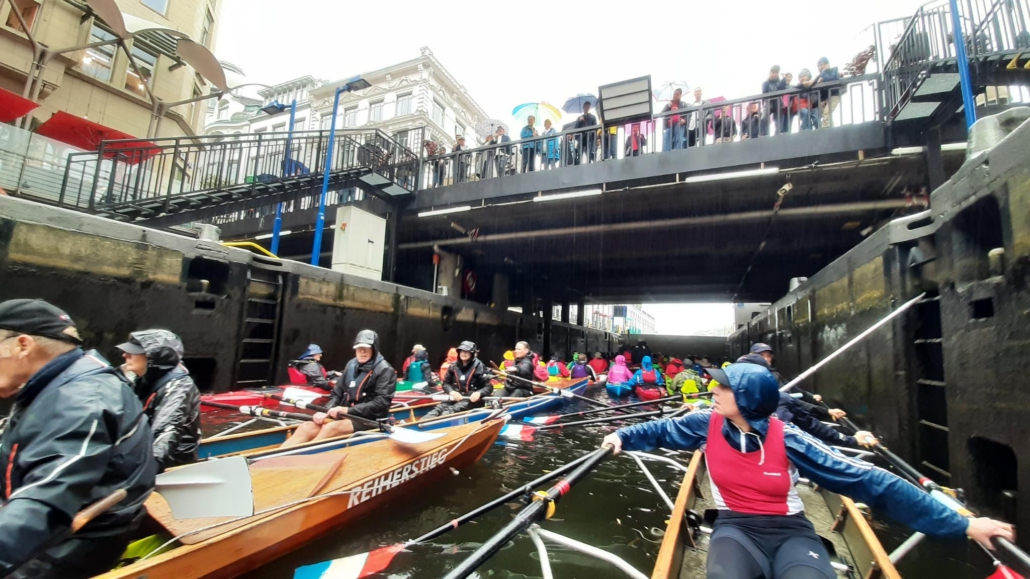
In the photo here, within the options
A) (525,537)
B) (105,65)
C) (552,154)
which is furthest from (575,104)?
(105,65)

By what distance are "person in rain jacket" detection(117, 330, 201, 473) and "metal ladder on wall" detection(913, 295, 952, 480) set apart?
7.61 meters

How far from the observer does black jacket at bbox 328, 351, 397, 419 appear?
604 cm

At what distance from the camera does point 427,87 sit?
118 feet

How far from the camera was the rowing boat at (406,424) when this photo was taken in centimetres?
511

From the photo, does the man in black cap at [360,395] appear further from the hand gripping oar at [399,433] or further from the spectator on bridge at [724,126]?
the spectator on bridge at [724,126]

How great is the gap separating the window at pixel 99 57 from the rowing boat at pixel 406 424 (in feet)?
70.5

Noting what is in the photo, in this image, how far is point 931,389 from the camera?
5.41 metres

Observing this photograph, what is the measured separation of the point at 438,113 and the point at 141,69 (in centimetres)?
2117

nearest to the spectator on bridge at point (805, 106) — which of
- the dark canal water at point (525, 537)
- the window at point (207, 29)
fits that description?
the dark canal water at point (525, 537)

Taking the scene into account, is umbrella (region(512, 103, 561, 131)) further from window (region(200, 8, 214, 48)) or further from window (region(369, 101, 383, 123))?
window (region(369, 101, 383, 123))

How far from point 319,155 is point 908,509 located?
48.9ft

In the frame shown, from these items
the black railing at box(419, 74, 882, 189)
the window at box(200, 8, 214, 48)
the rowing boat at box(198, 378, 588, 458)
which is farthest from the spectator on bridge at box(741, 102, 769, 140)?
the window at box(200, 8, 214, 48)

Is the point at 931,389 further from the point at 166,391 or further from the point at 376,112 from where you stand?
the point at 376,112

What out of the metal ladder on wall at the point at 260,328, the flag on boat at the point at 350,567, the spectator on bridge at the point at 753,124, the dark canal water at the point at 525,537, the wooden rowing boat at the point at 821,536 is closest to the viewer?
the wooden rowing boat at the point at 821,536
